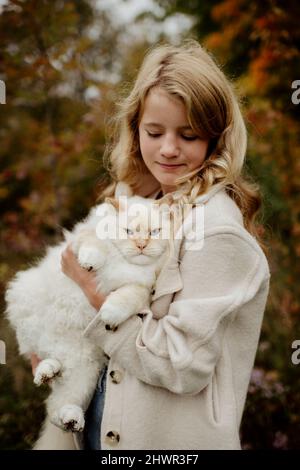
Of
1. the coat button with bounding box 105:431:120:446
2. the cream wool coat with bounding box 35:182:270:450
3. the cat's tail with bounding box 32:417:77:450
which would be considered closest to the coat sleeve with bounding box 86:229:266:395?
the cream wool coat with bounding box 35:182:270:450

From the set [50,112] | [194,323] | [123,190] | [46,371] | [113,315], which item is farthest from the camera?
[50,112]

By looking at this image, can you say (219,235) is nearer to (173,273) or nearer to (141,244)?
(173,273)

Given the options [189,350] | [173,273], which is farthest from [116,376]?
[173,273]

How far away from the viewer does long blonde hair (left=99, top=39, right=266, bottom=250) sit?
6.75 ft

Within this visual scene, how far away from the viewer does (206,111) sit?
6.80 feet

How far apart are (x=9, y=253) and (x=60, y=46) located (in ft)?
7.56

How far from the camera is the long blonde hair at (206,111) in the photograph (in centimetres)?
206

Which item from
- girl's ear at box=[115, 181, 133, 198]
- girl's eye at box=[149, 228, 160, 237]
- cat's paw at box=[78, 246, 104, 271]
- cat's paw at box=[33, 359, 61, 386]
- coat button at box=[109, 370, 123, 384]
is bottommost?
cat's paw at box=[33, 359, 61, 386]

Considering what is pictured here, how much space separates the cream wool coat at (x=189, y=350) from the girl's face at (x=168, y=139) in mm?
267

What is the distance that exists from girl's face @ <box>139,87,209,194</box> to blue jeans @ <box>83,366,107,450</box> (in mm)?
915

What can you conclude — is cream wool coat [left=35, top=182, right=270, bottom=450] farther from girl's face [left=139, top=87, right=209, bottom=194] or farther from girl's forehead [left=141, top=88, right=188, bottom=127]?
girl's forehead [left=141, top=88, right=188, bottom=127]

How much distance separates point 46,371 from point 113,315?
43cm
